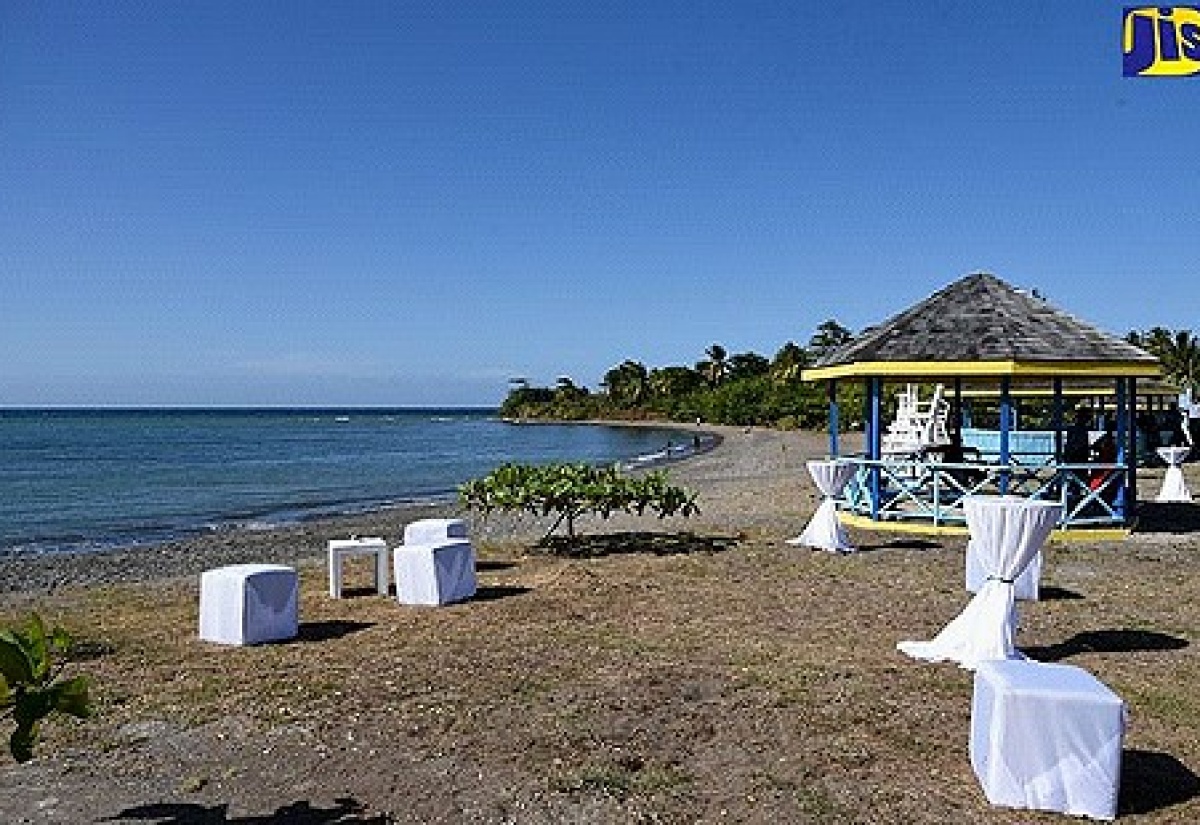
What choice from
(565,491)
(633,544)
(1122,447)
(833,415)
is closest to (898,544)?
(633,544)

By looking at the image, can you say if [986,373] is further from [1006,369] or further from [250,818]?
[250,818]

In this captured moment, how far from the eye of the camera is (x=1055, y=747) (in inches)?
181

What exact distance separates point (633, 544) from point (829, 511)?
8.37 feet

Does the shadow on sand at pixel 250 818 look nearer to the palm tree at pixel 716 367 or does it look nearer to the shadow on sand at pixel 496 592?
the shadow on sand at pixel 496 592

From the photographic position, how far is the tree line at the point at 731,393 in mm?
64812

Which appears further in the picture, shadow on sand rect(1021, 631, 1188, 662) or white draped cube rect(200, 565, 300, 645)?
white draped cube rect(200, 565, 300, 645)

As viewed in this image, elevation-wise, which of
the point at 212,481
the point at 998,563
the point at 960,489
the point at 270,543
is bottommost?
the point at 212,481

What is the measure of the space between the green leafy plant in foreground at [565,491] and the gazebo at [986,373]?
3036mm

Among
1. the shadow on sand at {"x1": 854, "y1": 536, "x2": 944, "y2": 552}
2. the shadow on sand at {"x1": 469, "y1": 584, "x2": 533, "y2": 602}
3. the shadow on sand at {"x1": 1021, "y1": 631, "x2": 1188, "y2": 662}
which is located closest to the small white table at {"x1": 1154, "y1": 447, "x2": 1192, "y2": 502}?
the shadow on sand at {"x1": 854, "y1": 536, "x2": 944, "y2": 552}

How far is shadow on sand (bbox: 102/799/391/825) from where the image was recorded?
4516mm

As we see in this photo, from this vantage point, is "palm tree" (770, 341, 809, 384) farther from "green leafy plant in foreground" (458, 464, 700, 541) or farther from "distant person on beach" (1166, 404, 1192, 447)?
"green leafy plant in foreground" (458, 464, 700, 541)

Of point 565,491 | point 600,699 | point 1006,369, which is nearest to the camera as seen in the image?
point 600,699

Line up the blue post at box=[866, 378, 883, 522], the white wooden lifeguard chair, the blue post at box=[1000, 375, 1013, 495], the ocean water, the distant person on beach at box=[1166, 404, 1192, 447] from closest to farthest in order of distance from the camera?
the blue post at box=[1000, 375, 1013, 495]
the blue post at box=[866, 378, 883, 522]
the ocean water
the white wooden lifeguard chair
the distant person on beach at box=[1166, 404, 1192, 447]

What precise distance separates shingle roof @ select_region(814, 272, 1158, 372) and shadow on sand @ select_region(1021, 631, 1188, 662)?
6.33m
